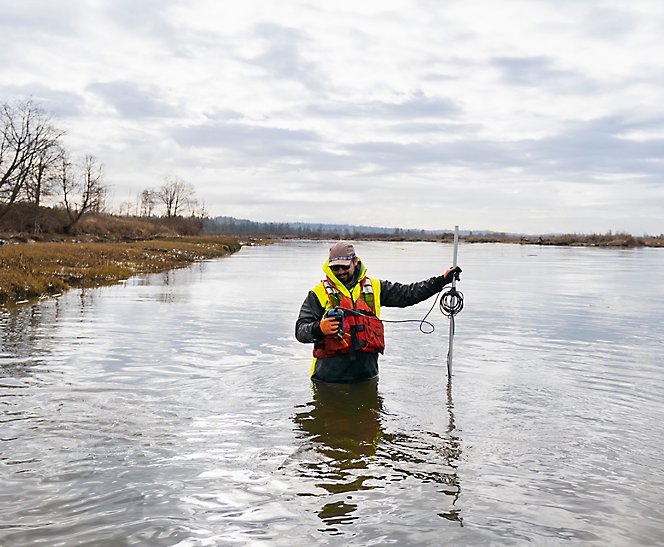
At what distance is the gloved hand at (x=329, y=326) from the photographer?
22.8 ft

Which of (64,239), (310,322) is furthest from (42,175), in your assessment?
(310,322)

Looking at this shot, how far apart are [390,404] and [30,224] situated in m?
58.2

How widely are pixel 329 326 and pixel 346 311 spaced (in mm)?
551

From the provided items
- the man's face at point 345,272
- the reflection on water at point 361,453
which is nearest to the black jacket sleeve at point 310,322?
the man's face at point 345,272

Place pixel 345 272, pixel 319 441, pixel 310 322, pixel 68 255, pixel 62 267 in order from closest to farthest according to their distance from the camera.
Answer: pixel 319 441
pixel 310 322
pixel 345 272
pixel 62 267
pixel 68 255

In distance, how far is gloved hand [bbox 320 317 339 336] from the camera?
695 centimetres

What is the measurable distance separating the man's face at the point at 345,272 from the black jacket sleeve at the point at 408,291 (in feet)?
1.95

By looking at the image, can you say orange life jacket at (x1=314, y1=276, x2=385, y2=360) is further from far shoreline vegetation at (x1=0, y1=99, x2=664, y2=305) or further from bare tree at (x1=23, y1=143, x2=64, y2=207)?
bare tree at (x1=23, y1=143, x2=64, y2=207)

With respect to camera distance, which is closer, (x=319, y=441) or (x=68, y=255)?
(x=319, y=441)

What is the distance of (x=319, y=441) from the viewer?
20.7 feet

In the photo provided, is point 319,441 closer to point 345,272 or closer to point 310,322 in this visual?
point 310,322

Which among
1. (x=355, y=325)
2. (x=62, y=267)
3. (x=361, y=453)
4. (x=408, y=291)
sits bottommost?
(x=361, y=453)

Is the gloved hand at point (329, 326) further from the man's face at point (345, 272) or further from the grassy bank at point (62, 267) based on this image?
the grassy bank at point (62, 267)

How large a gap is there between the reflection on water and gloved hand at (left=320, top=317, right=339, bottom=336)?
1.11 metres
